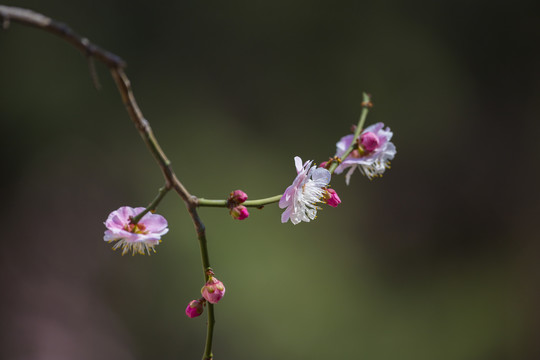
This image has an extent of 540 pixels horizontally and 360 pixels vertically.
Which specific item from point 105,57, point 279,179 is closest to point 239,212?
point 105,57

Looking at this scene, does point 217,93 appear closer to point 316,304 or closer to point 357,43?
point 357,43

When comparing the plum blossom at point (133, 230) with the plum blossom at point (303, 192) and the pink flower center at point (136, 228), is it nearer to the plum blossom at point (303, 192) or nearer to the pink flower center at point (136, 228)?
the pink flower center at point (136, 228)

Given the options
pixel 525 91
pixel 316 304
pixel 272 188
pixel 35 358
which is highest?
pixel 525 91

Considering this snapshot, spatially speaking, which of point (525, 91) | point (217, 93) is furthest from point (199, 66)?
point (525, 91)

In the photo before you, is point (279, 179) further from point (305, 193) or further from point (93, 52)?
point (93, 52)

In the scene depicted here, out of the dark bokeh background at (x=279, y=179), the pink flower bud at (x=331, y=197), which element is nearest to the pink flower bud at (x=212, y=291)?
the pink flower bud at (x=331, y=197)

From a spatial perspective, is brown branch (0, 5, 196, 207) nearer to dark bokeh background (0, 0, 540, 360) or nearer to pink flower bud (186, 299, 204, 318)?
pink flower bud (186, 299, 204, 318)
